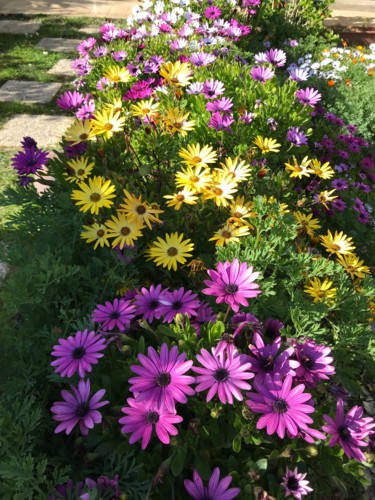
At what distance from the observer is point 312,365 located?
1318 millimetres

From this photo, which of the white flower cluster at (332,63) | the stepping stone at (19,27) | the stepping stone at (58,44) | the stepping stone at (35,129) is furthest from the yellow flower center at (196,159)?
the stepping stone at (19,27)

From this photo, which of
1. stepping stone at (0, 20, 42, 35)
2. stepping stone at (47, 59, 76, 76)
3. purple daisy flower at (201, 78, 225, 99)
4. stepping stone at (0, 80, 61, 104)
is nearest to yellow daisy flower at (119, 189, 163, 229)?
purple daisy flower at (201, 78, 225, 99)

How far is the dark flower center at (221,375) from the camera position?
3.91ft

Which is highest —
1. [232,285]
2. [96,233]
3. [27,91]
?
[232,285]

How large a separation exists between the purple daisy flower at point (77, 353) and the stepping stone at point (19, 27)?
Result: 7483 mm

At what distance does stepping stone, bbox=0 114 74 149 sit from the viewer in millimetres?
4199

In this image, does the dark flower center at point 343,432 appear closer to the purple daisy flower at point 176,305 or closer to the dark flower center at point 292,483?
the dark flower center at point 292,483

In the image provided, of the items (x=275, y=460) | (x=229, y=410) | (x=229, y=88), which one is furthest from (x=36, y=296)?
(x=229, y=88)

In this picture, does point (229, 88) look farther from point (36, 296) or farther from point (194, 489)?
point (194, 489)

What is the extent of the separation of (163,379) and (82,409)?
0.86 feet

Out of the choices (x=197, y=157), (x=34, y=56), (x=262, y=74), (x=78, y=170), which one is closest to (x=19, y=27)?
(x=34, y=56)

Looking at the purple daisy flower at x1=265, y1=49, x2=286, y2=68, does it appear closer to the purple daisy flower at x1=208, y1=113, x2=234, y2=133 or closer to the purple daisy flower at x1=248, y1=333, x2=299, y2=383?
the purple daisy flower at x1=208, y1=113, x2=234, y2=133

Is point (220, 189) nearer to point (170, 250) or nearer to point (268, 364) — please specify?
point (170, 250)

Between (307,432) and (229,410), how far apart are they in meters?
0.27
